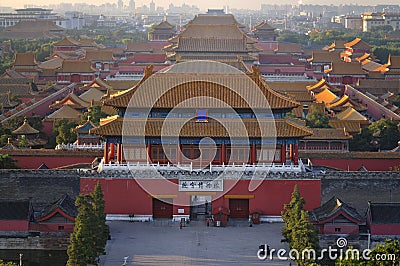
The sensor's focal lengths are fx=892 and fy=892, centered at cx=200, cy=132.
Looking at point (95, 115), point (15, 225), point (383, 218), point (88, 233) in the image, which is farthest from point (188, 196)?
point (95, 115)

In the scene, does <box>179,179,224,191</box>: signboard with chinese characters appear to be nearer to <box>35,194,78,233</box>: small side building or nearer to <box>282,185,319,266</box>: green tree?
<box>282,185,319,266</box>: green tree

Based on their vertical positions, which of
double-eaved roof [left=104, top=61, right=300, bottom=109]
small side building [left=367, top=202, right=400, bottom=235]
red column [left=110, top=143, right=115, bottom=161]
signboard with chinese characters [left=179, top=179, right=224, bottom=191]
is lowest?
small side building [left=367, top=202, right=400, bottom=235]

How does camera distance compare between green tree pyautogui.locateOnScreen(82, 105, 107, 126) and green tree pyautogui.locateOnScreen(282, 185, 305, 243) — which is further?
green tree pyautogui.locateOnScreen(82, 105, 107, 126)

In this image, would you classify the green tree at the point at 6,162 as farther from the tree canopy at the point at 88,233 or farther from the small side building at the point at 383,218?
the small side building at the point at 383,218

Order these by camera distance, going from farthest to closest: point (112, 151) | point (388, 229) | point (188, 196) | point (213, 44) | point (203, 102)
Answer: point (213, 44), point (112, 151), point (203, 102), point (188, 196), point (388, 229)

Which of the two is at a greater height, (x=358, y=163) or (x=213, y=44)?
(x=213, y=44)

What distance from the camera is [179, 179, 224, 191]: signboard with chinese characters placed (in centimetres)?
2831

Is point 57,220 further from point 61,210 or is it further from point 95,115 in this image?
point 95,115

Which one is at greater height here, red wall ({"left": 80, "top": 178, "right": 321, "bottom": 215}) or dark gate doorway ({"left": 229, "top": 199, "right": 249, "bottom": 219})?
red wall ({"left": 80, "top": 178, "right": 321, "bottom": 215})

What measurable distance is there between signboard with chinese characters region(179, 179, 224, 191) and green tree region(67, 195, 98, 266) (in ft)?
13.6

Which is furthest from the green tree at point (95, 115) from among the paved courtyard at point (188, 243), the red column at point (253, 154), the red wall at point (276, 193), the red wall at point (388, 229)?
the red wall at point (388, 229)

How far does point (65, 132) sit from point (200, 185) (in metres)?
11.0

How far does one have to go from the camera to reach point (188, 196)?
2850 cm

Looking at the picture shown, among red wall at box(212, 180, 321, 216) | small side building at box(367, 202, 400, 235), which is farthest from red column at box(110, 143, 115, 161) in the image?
small side building at box(367, 202, 400, 235)
